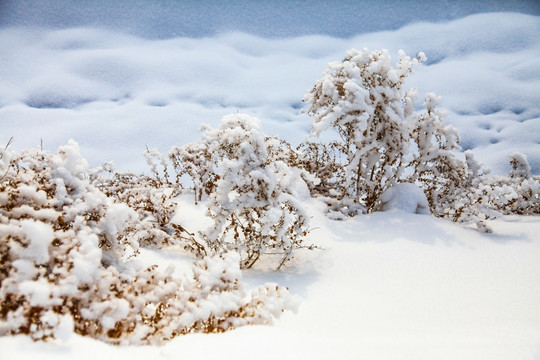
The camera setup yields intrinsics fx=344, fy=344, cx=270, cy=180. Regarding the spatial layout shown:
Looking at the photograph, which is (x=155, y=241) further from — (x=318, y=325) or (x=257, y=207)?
(x=318, y=325)

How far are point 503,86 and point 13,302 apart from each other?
54.0 feet

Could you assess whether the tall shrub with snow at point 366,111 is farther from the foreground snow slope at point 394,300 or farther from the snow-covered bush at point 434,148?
the foreground snow slope at point 394,300

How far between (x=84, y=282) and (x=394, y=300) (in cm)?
273

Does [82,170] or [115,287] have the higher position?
[82,170]

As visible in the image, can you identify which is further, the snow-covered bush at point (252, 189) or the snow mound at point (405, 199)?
the snow mound at point (405, 199)

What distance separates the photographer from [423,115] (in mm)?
6016

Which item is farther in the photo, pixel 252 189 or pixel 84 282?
pixel 252 189

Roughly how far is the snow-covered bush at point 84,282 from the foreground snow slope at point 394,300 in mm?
136

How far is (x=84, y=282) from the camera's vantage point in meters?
1.80

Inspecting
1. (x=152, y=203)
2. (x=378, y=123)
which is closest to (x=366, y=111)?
(x=378, y=123)

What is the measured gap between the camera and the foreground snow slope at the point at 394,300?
1604 millimetres

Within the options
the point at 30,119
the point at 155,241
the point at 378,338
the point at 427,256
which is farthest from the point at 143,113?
the point at 378,338

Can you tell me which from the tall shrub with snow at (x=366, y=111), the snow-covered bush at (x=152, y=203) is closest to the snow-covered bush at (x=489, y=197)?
the tall shrub with snow at (x=366, y=111)

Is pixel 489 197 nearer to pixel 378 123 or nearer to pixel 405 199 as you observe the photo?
pixel 405 199
